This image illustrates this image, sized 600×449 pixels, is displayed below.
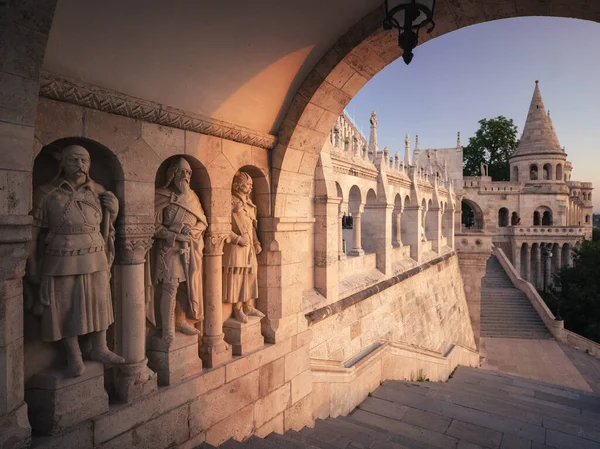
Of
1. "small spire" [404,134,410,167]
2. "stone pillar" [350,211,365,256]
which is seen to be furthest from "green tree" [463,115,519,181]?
"stone pillar" [350,211,365,256]

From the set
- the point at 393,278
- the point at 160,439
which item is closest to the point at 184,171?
the point at 160,439

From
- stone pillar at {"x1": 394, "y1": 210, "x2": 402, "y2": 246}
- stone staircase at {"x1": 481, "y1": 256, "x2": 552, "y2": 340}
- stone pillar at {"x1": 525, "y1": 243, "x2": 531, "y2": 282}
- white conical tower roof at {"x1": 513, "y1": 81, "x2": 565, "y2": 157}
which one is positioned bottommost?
stone staircase at {"x1": 481, "y1": 256, "x2": 552, "y2": 340}

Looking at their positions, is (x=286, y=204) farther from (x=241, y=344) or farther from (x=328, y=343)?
(x=328, y=343)

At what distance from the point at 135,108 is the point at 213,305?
1913 millimetres

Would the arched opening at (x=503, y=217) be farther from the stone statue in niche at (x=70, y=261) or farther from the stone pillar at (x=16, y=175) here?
the stone pillar at (x=16, y=175)

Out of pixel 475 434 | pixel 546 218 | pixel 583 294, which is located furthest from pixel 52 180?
pixel 546 218

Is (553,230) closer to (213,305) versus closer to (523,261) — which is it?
(523,261)

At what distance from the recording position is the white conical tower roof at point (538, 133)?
3662cm

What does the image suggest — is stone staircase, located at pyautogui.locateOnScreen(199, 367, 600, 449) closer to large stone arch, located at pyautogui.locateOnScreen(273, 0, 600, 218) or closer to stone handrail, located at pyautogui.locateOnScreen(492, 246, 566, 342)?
large stone arch, located at pyautogui.locateOnScreen(273, 0, 600, 218)

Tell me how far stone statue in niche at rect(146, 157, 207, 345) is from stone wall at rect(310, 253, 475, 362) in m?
3.32

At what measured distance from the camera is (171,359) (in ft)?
11.3

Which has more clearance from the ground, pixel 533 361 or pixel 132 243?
pixel 132 243

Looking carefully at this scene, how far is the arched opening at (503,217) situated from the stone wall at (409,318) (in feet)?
62.9

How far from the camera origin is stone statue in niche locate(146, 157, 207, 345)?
349 cm
